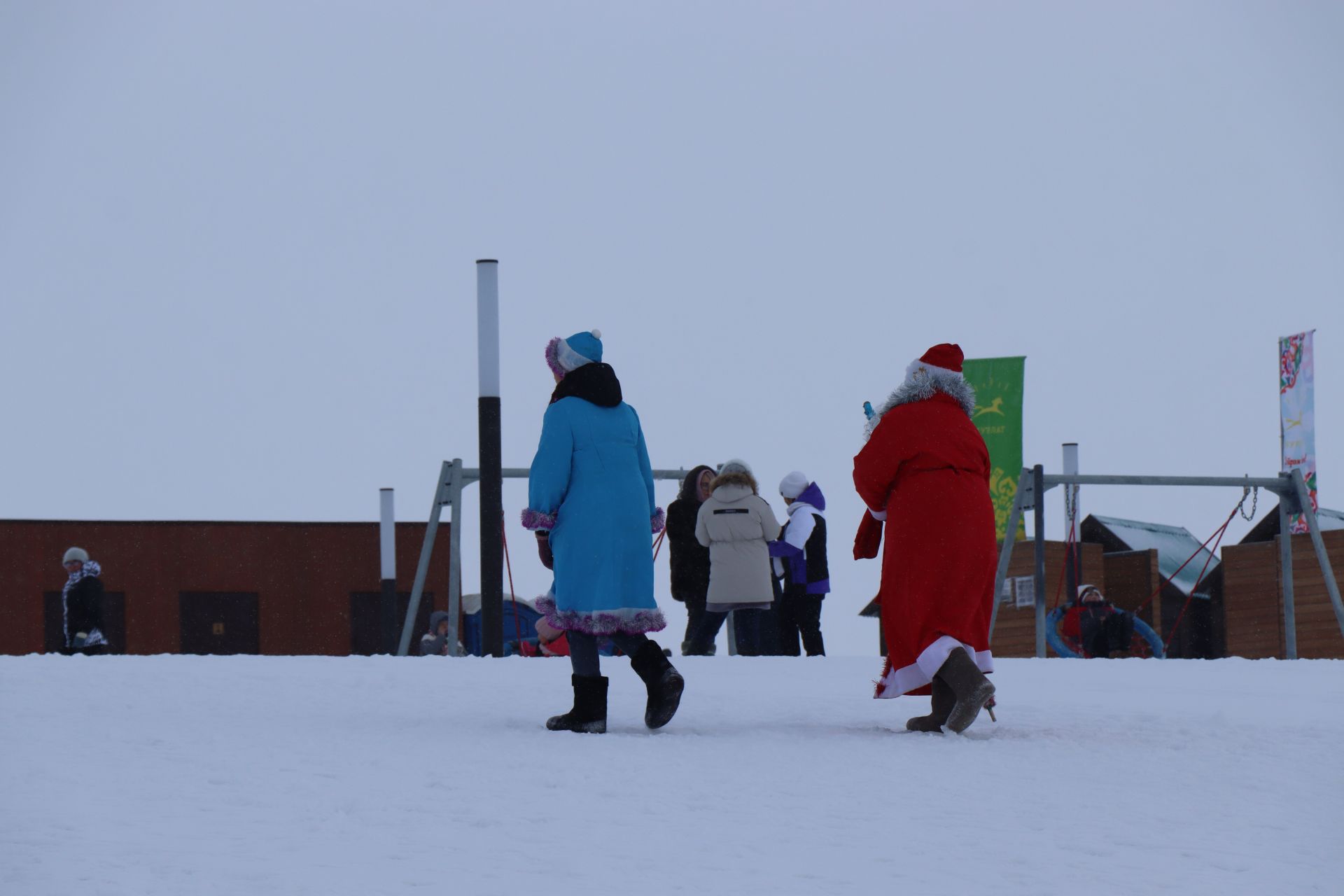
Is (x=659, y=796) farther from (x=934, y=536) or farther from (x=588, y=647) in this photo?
(x=934, y=536)

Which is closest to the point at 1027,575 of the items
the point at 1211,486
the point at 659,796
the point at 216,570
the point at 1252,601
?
the point at 1252,601

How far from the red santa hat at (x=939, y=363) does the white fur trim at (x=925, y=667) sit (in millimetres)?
1028

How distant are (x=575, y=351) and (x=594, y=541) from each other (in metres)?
0.74

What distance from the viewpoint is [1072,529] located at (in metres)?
20.2

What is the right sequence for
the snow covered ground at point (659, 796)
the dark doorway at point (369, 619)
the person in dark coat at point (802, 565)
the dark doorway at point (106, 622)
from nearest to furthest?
the snow covered ground at point (659, 796) → the person in dark coat at point (802, 565) → the dark doorway at point (106, 622) → the dark doorway at point (369, 619)

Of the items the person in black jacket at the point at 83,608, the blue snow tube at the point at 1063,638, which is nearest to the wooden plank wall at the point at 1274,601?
the blue snow tube at the point at 1063,638

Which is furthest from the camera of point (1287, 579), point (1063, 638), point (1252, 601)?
point (1252, 601)

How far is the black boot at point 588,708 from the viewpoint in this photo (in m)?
6.37

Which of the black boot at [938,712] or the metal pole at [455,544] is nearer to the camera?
the black boot at [938,712]

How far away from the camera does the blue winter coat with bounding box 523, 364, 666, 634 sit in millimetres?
6477

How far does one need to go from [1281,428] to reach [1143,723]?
1769cm

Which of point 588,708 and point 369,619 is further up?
point 588,708

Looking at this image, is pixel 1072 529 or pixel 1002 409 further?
pixel 1002 409

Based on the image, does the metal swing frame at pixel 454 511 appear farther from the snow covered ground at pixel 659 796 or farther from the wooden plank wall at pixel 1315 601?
the wooden plank wall at pixel 1315 601
